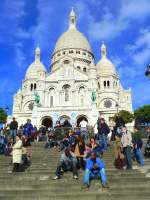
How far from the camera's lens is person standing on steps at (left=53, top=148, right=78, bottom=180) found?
12.3 metres

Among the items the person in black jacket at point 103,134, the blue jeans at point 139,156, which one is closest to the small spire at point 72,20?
the person in black jacket at point 103,134

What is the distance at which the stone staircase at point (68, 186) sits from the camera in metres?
10.5

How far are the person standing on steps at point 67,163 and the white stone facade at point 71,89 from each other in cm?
4057

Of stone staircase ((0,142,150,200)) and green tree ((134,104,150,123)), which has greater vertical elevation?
green tree ((134,104,150,123))

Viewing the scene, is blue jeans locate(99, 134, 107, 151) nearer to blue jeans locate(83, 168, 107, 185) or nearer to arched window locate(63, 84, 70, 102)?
blue jeans locate(83, 168, 107, 185)

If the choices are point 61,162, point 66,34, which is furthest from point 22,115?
point 61,162

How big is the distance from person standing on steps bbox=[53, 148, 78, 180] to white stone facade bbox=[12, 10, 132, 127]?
4057 cm

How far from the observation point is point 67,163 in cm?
1280

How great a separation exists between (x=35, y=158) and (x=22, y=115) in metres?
49.2

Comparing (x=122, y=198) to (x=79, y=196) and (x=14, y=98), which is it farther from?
(x=14, y=98)

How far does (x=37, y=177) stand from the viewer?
500 inches

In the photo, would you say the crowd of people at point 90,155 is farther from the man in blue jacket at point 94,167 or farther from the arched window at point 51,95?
the arched window at point 51,95

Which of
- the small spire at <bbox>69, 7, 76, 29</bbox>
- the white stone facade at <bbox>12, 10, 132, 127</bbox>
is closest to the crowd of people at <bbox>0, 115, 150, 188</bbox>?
the white stone facade at <bbox>12, 10, 132, 127</bbox>

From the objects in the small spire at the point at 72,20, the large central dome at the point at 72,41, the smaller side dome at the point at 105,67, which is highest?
the small spire at the point at 72,20
